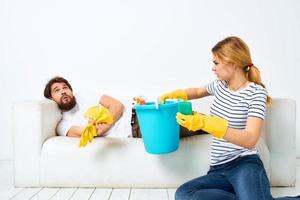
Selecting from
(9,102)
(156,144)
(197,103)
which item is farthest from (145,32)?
(156,144)

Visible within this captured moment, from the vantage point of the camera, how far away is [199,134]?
1.83 metres

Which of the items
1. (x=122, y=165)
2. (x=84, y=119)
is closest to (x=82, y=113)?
(x=84, y=119)

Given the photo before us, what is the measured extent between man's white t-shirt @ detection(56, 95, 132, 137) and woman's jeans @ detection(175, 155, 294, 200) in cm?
70

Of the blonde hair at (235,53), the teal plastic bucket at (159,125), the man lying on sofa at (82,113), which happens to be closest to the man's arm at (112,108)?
the man lying on sofa at (82,113)

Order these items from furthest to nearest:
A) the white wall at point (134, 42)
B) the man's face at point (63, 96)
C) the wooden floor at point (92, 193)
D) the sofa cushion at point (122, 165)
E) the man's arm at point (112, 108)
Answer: the white wall at point (134, 42) → the man's face at point (63, 96) → the man's arm at point (112, 108) → the sofa cushion at point (122, 165) → the wooden floor at point (92, 193)

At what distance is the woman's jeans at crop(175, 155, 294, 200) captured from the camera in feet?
3.83

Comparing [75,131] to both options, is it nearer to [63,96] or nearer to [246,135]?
[63,96]

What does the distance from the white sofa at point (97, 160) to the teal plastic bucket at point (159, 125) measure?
315mm

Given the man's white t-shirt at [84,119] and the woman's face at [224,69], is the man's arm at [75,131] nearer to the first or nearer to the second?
the man's white t-shirt at [84,119]

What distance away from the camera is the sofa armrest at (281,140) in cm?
176

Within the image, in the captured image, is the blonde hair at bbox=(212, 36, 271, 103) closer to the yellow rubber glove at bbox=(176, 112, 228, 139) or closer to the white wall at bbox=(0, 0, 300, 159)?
the yellow rubber glove at bbox=(176, 112, 228, 139)

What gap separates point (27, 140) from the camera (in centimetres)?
173

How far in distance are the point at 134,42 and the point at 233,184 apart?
5.05 feet

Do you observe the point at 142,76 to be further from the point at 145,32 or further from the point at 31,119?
the point at 31,119
